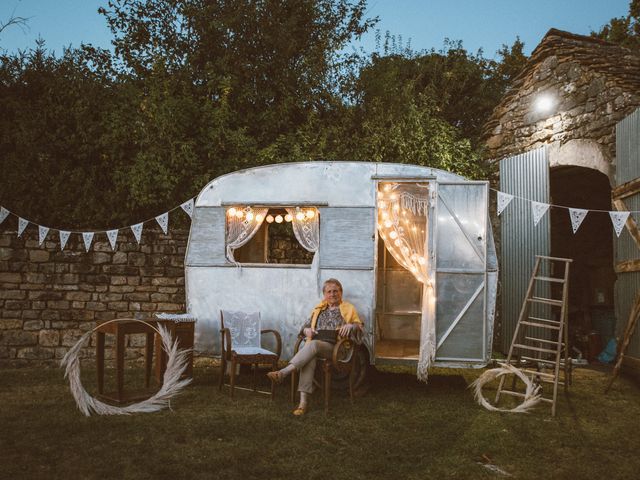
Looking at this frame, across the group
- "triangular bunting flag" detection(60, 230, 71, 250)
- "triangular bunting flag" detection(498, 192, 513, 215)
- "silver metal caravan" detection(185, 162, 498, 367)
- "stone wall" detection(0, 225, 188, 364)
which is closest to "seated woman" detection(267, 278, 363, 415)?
"silver metal caravan" detection(185, 162, 498, 367)

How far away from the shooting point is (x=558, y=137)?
8.63m

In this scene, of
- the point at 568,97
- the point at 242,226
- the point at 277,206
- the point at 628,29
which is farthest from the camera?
the point at 628,29

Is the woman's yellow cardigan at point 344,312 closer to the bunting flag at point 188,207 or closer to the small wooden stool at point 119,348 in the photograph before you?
the small wooden stool at point 119,348

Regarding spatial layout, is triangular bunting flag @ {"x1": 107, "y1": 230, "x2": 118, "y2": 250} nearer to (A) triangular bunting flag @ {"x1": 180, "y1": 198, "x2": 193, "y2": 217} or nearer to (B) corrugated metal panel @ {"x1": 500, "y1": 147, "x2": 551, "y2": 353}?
(A) triangular bunting flag @ {"x1": 180, "y1": 198, "x2": 193, "y2": 217}

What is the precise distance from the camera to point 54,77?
30.7ft

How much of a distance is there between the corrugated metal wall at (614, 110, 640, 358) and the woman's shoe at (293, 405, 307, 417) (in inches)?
171

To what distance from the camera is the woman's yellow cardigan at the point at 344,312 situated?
19.0 feet

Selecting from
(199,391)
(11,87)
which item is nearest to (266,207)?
(199,391)

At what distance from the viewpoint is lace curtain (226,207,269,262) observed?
22.0ft

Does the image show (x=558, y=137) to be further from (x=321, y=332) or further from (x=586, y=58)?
(x=321, y=332)

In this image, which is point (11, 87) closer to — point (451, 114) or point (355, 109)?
point (355, 109)

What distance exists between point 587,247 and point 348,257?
6480 millimetres

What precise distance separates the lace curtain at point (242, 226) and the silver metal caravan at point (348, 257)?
→ 2.0 inches

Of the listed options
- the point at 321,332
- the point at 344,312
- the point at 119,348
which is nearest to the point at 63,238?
the point at 119,348
